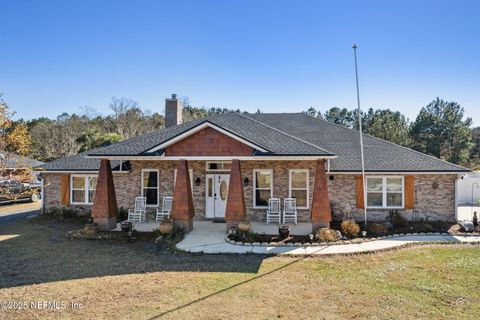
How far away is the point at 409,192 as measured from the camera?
15.8 m

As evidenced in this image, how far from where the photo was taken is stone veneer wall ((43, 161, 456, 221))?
15.8 m

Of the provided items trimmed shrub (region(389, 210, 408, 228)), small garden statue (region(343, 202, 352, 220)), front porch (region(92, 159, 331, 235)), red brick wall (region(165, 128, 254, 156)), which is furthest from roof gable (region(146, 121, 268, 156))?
trimmed shrub (region(389, 210, 408, 228))

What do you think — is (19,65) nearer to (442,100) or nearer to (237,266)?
(237,266)

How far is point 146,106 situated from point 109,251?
1993 inches

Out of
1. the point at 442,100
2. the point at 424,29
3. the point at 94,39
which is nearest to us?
the point at 424,29

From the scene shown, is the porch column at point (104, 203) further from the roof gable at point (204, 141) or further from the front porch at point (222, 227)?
the roof gable at point (204, 141)

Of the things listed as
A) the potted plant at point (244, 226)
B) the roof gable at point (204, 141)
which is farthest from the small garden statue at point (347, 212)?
the potted plant at point (244, 226)

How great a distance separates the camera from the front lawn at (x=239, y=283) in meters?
6.75

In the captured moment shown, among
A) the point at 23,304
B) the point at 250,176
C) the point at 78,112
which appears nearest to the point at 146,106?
the point at 78,112

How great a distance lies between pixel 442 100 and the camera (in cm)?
3941

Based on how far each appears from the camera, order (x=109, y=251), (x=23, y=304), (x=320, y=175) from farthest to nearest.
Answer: (x=320, y=175)
(x=109, y=251)
(x=23, y=304)

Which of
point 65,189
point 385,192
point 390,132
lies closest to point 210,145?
point 385,192

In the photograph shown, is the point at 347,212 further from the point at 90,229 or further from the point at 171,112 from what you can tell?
the point at 171,112

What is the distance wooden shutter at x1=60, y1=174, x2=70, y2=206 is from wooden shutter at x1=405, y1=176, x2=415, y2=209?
17563 millimetres
